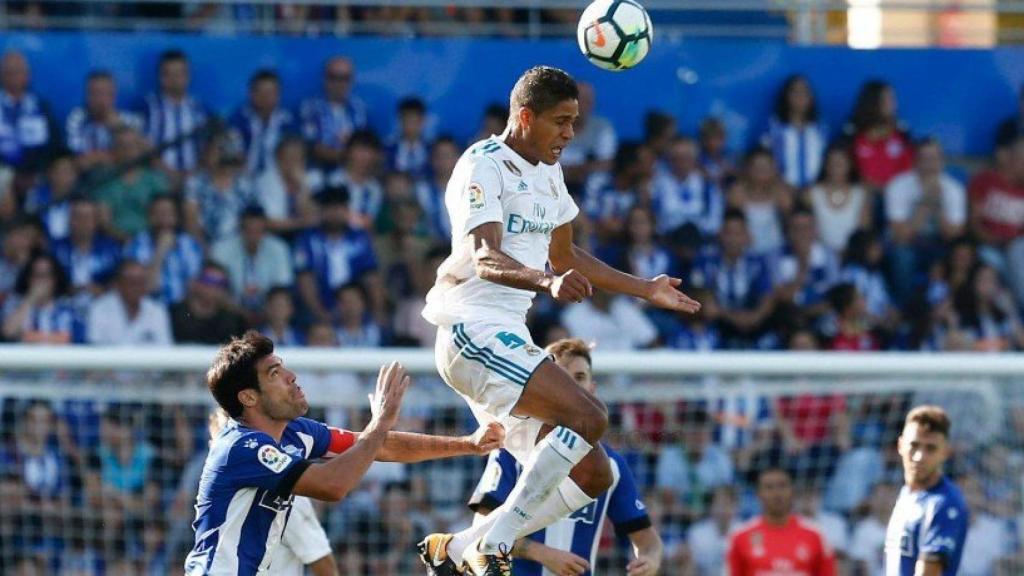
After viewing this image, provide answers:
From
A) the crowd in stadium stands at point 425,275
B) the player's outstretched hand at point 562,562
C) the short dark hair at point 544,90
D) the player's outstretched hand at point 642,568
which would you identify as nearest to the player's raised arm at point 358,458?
the short dark hair at point 544,90

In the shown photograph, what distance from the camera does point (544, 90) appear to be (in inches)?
319

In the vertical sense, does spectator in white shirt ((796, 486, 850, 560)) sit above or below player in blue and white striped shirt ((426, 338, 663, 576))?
below

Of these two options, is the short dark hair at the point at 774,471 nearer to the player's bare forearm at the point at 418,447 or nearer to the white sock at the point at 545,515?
the white sock at the point at 545,515

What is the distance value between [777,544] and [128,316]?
522 centimetres

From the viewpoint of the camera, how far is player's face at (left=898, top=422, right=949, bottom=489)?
9.77 meters

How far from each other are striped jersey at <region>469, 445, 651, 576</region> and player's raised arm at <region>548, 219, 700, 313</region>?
1.09 meters

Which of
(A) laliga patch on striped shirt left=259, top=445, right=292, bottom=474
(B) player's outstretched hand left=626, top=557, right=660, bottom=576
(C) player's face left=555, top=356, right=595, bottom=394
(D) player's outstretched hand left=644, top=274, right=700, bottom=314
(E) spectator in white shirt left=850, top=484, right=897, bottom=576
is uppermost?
(D) player's outstretched hand left=644, top=274, right=700, bottom=314

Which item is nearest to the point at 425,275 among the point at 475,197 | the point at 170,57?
the point at 170,57

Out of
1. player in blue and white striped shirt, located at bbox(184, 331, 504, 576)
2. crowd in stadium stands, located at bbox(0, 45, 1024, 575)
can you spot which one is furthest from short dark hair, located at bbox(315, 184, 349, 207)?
player in blue and white striped shirt, located at bbox(184, 331, 504, 576)

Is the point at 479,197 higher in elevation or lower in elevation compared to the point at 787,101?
lower

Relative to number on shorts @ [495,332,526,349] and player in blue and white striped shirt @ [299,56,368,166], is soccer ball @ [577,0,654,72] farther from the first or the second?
player in blue and white striped shirt @ [299,56,368,166]

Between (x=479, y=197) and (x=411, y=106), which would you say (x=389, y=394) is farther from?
(x=411, y=106)

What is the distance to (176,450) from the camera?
13.0 m

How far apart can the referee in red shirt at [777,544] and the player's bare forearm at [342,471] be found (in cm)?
529
